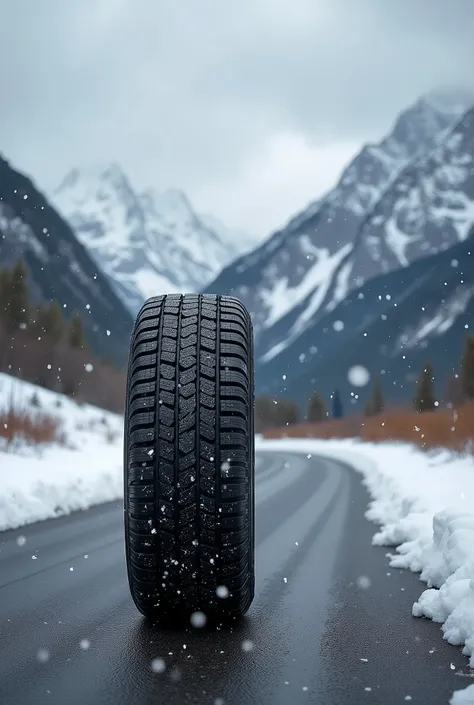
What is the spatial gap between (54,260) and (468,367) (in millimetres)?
93910

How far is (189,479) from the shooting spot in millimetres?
3330

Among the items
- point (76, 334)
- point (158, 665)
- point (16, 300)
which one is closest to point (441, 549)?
point (158, 665)

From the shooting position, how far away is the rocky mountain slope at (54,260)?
12100 cm

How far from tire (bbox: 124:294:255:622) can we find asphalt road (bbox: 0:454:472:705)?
235 mm

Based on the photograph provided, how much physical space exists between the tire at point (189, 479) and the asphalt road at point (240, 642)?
235 millimetres

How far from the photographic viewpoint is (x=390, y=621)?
3.81 metres

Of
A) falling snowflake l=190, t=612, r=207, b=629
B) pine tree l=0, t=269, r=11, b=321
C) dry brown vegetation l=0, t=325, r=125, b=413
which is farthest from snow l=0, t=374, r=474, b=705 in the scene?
pine tree l=0, t=269, r=11, b=321

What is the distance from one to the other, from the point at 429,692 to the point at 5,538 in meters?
5.06

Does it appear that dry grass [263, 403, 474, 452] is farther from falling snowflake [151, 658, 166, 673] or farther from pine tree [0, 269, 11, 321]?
pine tree [0, 269, 11, 321]

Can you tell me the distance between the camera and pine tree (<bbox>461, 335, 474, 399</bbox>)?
65.6 metres

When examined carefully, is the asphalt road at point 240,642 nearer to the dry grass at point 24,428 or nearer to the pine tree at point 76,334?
the dry grass at point 24,428

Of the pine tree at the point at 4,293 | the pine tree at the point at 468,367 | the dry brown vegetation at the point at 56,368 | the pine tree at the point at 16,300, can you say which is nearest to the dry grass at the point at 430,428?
the pine tree at the point at 468,367

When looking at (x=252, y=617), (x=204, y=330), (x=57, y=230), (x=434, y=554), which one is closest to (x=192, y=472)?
(x=204, y=330)

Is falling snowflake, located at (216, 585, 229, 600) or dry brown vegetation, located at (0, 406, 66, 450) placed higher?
dry brown vegetation, located at (0, 406, 66, 450)
